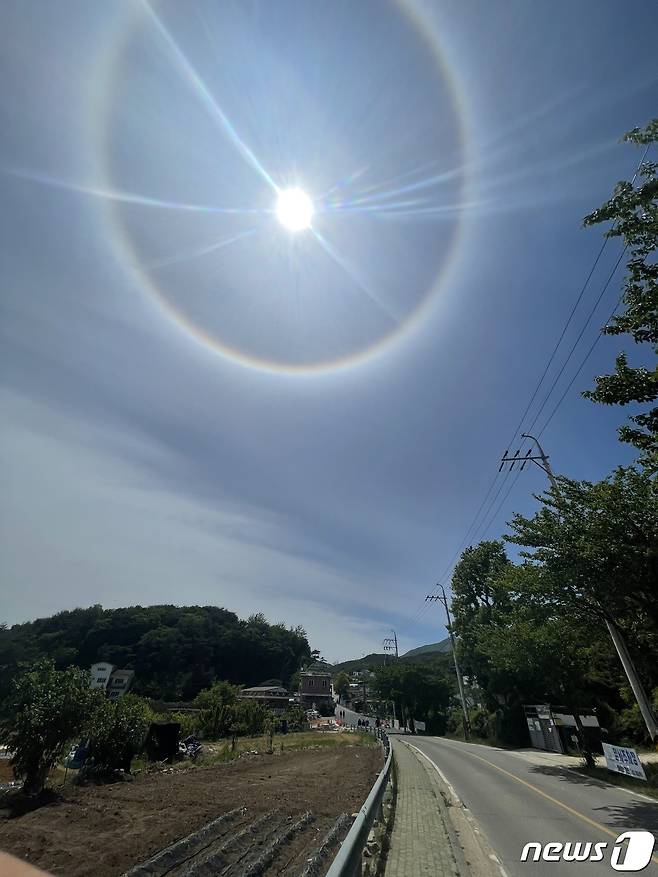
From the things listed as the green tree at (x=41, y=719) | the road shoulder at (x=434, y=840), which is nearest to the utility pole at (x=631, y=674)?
the road shoulder at (x=434, y=840)

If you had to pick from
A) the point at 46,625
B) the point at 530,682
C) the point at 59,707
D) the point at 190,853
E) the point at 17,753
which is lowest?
the point at 190,853

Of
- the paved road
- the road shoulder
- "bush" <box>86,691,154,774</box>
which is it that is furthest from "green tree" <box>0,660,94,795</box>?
the paved road

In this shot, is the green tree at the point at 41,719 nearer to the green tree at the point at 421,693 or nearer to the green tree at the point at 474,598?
the green tree at the point at 474,598

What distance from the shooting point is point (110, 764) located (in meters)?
17.6

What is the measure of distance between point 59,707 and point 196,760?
1417 centimetres

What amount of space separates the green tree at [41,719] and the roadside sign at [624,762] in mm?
21085

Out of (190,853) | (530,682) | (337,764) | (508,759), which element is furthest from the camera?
(530,682)

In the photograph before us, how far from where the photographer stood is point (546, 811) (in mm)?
10930

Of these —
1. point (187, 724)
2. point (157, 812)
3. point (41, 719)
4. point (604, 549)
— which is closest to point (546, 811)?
point (604, 549)

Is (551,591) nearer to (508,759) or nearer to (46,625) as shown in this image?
(508,759)

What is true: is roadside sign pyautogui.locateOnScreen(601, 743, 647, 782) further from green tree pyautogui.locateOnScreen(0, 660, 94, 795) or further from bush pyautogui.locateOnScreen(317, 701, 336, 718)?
bush pyautogui.locateOnScreen(317, 701, 336, 718)

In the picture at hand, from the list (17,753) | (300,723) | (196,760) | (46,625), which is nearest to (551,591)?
(17,753)

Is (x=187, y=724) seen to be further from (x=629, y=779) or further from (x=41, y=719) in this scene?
(x=629, y=779)

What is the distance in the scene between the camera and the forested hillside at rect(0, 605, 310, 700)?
117 metres
